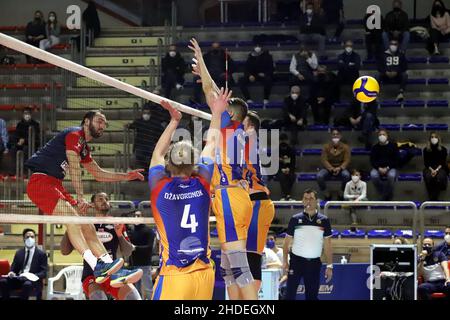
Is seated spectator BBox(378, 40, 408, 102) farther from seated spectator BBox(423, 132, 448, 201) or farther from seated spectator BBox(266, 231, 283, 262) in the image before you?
seated spectator BBox(266, 231, 283, 262)

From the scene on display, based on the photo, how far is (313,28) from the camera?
27984 millimetres

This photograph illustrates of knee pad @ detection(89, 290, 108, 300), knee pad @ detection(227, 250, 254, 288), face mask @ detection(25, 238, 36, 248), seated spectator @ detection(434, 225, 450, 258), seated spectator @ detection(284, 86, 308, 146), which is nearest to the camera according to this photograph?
knee pad @ detection(227, 250, 254, 288)

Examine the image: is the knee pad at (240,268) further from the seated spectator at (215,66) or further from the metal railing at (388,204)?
the seated spectator at (215,66)

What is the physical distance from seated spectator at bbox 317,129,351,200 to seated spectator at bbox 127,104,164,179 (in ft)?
17.0

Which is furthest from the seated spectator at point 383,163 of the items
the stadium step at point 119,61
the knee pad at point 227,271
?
the knee pad at point 227,271

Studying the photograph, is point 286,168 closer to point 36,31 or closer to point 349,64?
point 349,64

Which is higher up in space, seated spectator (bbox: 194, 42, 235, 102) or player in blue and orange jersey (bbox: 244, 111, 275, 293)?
seated spectator (bbox: 194, 42, 235, 102)

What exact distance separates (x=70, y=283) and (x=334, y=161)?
29.1 ft

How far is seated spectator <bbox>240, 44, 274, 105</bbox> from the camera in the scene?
88.0 ft

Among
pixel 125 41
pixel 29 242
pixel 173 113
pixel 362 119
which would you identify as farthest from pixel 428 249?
pixel 125 41

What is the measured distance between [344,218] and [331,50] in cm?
805

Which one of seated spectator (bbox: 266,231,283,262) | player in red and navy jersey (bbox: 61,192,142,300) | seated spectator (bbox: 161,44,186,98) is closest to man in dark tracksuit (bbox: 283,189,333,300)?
seated spectator (bbox: 266,231,283,262)
